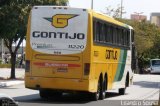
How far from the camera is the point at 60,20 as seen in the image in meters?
21.0

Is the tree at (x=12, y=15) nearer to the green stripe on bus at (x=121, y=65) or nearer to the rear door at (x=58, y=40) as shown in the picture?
the green stripe on bus at (x=121, y=65)

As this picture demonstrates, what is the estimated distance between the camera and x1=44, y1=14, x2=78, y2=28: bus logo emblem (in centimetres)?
2088

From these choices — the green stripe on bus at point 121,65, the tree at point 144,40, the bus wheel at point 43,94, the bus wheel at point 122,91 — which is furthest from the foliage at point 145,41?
the bus wheel at point 43,94

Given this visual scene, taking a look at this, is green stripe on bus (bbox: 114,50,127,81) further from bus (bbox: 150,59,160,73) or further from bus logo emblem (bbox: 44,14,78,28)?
bus (bbox: 150,59,160,73)

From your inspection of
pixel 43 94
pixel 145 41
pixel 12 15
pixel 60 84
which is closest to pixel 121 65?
pixel 43 94

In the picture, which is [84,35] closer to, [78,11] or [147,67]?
[78,11]

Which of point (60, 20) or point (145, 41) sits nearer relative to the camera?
point (60, 20)

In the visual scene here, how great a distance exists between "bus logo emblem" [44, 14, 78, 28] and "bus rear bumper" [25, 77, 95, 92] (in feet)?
6.38

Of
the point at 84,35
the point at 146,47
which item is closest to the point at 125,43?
the point at 84,35

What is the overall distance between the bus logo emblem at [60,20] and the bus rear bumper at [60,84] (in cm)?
194

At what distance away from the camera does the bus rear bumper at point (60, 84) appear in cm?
2050

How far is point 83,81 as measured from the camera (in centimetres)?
2053

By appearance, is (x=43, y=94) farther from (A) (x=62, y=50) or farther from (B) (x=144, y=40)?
(B) (x=144, y=40)

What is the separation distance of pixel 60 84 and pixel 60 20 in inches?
91.4
